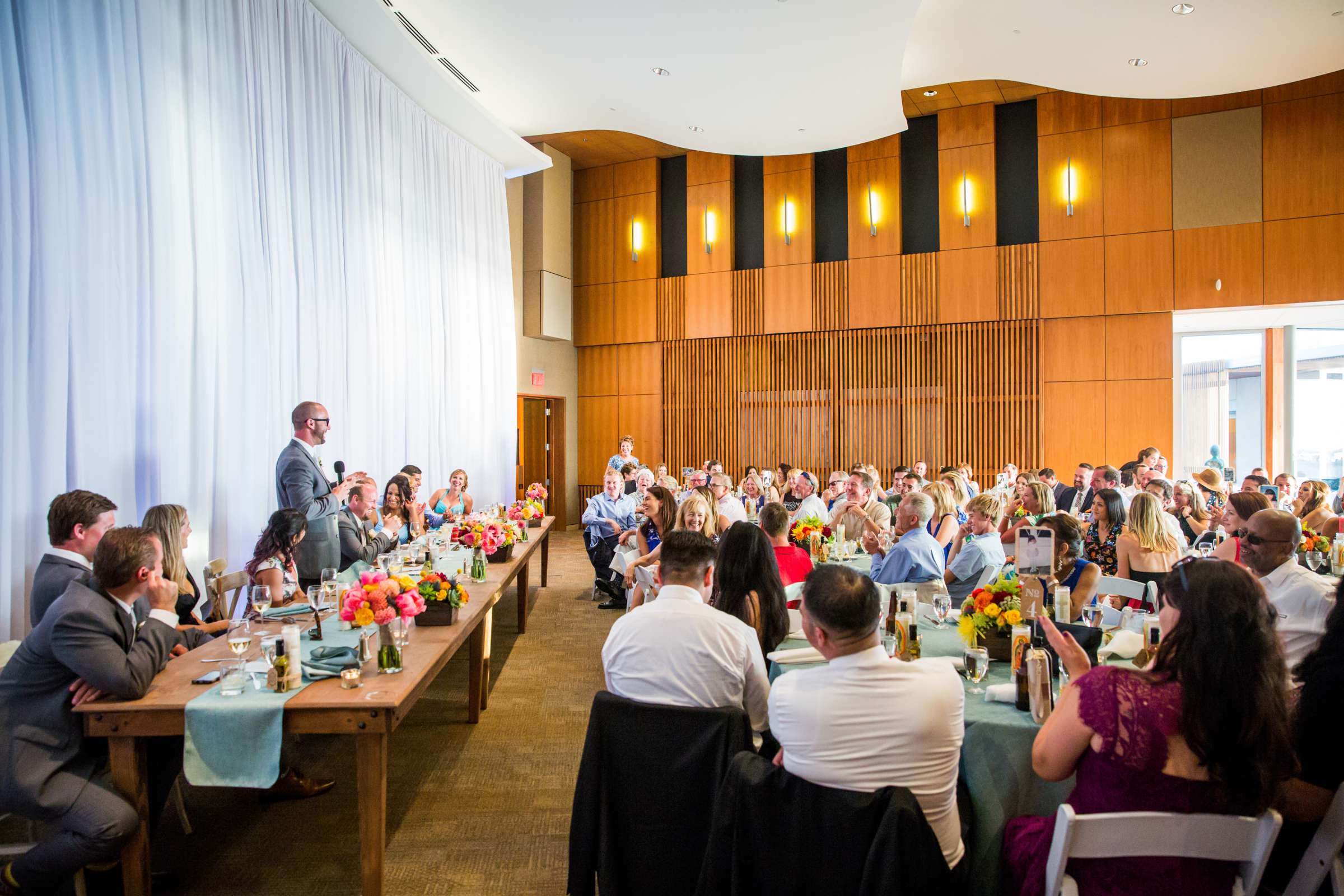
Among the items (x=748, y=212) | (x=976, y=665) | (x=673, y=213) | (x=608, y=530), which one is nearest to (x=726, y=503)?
(x=608, y=530)

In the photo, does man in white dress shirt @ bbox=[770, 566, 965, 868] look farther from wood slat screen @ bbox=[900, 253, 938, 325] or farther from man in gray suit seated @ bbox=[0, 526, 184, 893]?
wood slat screen @ bbox=[900, 253, 938, 325]

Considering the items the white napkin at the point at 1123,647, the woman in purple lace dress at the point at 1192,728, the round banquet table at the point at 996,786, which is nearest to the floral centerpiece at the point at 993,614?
the white napkin at the point at 1123,647

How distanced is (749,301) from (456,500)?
656cm

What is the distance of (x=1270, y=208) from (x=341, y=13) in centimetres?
1128

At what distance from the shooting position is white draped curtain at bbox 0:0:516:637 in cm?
409

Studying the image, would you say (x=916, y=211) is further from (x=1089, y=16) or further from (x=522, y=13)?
(x=522, y=13)

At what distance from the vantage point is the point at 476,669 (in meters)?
4.59

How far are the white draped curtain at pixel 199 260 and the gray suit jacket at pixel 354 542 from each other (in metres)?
1.10

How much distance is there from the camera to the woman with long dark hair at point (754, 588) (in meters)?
3.16

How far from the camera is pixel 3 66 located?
3.88 metres

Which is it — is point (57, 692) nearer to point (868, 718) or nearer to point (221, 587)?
point (221, 587)

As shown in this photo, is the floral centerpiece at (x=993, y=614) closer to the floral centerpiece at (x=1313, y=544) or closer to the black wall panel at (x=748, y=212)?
the floral centerpiece at (x=1313, y=544)

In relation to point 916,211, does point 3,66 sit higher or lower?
lower

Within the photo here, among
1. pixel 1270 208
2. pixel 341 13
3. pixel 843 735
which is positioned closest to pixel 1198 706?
pixel 843 735
